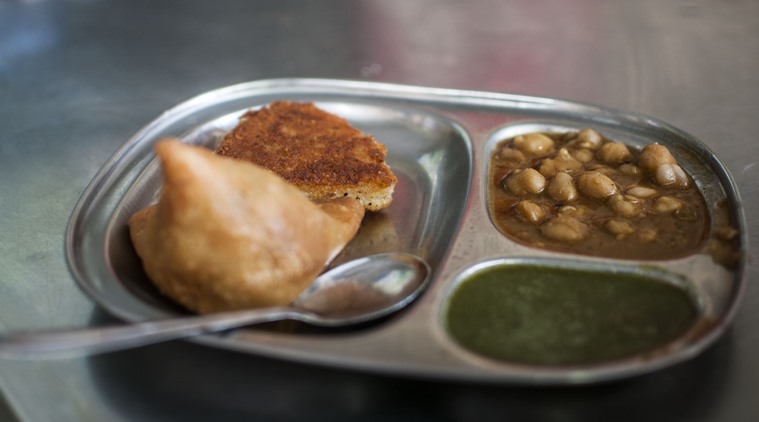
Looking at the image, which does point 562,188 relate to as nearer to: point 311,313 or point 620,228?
point 620,228

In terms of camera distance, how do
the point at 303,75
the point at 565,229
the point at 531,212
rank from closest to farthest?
the point at 565,229, the point at 531,212, the point at 303,75

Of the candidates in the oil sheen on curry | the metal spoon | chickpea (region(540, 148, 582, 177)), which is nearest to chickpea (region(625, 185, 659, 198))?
the oil sheen on curry

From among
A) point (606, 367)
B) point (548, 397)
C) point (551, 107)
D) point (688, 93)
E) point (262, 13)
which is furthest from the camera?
point (262, 13)

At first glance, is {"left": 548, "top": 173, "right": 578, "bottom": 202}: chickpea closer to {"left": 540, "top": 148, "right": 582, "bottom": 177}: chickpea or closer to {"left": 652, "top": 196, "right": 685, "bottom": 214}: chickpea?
{"left": 540, "top": 148, "right": 582, "bottom": 177}: chickpea

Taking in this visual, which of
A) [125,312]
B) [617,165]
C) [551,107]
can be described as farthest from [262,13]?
[125,312]

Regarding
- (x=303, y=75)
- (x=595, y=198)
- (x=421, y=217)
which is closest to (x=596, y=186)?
(x=595, y=198)

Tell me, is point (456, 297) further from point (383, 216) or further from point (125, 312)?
point (125, 312)

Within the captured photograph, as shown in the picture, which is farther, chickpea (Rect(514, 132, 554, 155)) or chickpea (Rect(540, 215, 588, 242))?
chickpea (Rect(514, 132, 554, 155))
